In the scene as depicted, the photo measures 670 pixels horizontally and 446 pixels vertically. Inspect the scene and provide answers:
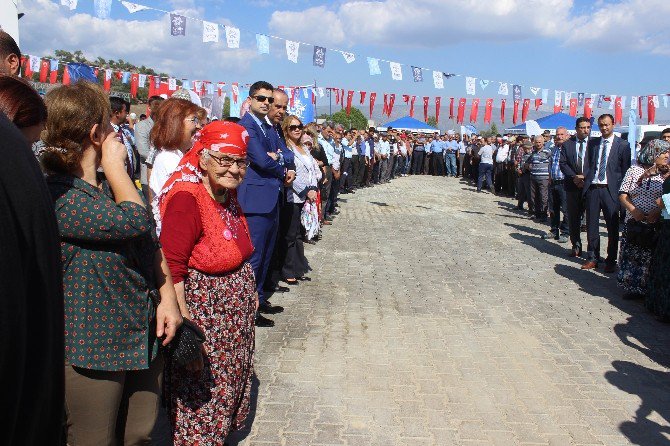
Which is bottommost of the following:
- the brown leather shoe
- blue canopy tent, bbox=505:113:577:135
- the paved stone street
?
the paved stone street

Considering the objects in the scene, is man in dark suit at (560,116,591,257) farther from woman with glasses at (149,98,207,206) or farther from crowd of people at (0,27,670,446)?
woman with glasses at (149,98,207,206)

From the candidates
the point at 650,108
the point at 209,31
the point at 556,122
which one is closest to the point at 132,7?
the point at 209,31

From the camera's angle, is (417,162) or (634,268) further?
(417,162)

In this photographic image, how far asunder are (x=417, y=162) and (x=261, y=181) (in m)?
26.6

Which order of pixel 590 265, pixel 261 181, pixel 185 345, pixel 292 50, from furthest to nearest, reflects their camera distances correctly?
1. pixel 292 50
2. pixel 590 265
3. pixel 261 181
4. pixel 185 345

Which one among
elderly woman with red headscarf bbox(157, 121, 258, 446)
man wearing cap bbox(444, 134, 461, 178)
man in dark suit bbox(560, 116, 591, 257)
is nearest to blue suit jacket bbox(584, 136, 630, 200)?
man in dark suit bbox(560, 116, 591, 257)

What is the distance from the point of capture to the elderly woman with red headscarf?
285cm

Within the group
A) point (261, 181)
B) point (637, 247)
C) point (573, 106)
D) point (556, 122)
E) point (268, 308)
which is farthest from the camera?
point (573, 106)

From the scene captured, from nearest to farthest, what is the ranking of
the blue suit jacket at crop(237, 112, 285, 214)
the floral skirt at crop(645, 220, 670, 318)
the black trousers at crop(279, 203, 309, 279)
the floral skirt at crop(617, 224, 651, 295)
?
the blue suit jacket at crop(237, 112, 285, 214)
the floral skirt at crop(645, 220, 670, 318)
the black trousers at crop(279, 203, 309, 279)
the floral skirt at crop(617, 224, 651, 295)

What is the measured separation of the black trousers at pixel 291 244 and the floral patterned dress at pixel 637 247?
3.76 metres

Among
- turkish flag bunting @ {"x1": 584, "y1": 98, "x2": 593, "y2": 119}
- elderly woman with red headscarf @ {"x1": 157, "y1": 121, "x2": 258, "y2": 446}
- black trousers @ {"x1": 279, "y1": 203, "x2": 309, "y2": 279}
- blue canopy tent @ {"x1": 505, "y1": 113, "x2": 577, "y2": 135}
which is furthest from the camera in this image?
turkish flag bunting @ {"x1": 584, "y1": 98, "x2": 593, "y2": 119}

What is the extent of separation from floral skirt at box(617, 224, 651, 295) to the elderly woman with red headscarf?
5498mm

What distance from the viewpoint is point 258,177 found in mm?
5254

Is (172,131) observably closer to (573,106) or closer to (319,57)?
(319,57)
